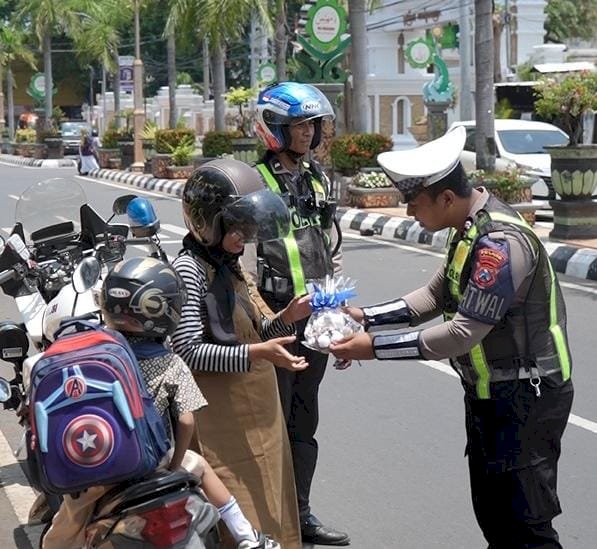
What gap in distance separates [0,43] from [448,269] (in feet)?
191

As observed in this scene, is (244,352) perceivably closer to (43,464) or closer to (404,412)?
(43,464)

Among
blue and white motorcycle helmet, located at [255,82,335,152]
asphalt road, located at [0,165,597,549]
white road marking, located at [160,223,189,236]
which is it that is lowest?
white road marking, located at [160,223,189,236]

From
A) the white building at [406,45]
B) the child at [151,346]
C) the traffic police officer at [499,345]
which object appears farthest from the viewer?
the white building at [406,45]

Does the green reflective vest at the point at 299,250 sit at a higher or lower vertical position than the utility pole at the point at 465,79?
lower

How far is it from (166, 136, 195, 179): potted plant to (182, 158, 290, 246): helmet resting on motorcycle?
24647 millimetres

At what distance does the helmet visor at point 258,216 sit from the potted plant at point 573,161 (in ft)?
33.7

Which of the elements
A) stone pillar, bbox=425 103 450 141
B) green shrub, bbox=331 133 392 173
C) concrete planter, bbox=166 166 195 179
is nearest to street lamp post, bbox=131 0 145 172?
concrete planter, bbox=166 166 195 179

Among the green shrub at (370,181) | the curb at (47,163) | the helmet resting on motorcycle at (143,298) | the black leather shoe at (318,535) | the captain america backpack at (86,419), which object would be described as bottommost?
the curb at (47,163)

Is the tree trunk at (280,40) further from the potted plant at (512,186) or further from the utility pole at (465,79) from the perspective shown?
the potted plant at (512,186)

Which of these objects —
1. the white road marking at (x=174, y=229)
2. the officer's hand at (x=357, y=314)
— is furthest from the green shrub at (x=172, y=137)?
the officer's hand at (x=357, y=314)

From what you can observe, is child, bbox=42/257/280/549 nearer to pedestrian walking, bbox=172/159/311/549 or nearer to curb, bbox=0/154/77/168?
pedestrian walking, bbox=172/159/311/549

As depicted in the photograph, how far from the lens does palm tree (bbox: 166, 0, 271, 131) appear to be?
26.3m

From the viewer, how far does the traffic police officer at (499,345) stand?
11.0 feet

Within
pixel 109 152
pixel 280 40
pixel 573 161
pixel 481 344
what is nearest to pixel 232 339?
pixel 481 344
